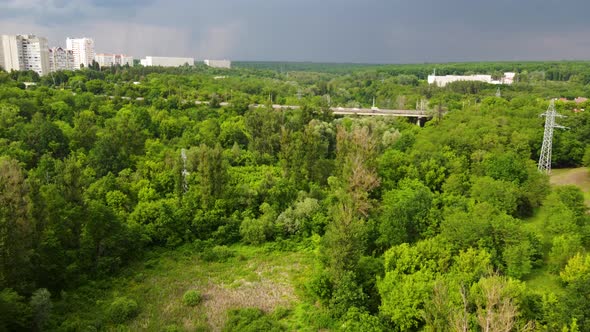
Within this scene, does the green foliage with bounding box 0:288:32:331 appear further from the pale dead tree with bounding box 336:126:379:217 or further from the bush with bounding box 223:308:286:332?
the pale dead tree with bounding box 336:126:379:217

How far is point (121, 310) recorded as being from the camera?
19562 millimetres

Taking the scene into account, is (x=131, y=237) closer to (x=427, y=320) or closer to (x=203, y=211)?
(x=203, y=211)

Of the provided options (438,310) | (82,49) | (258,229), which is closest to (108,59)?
(82,49)

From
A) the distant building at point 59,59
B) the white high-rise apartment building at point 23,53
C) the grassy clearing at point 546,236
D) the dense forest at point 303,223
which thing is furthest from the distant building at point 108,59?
the grassy clearing at point 546,236

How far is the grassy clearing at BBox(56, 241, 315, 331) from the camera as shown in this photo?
1973 centimetres

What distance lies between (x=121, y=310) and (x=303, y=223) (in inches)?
505

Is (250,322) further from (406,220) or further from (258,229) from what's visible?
(406,220)

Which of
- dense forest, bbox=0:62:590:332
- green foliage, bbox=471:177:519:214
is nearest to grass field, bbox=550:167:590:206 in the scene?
dense forest, bbox=0:62:590:332

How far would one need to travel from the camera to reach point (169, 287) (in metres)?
22.4

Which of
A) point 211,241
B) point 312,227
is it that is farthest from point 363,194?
point 211,241

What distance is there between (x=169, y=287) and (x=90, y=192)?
10.6 meters

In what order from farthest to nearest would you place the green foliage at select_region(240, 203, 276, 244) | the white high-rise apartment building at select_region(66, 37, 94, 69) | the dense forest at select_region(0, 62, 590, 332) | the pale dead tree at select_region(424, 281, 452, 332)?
1. the white high-rise apartment building at select_region(66, 37, 94, 69)
2. the green foliage at select_region(240, 203, 276, 244)
3. the dense forest at select_region(0, 62, 590, 332)
4. the pale dead tree at select_region(424, 281, 452, 332)

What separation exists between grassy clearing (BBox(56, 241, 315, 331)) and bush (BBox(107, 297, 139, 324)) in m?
0.33

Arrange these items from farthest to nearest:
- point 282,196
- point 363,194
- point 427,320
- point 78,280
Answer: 1. point 282,196
2. point 363,194
3. point 78,280
4. point 427,320
